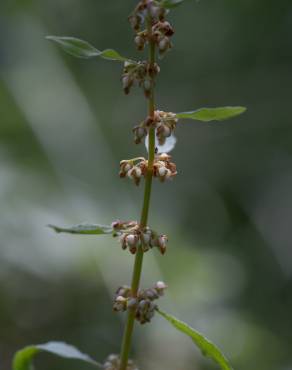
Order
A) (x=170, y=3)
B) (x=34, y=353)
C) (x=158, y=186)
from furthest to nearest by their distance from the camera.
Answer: (x=158, y=186) → (x=34, y=353) → (x=170, y=3)

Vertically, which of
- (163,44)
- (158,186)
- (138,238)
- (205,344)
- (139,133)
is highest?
(163,44)

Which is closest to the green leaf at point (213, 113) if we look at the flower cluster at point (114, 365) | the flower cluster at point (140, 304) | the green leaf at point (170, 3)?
the green leaf at point (170, 3)

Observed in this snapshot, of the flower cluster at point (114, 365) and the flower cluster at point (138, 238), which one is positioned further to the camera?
the flower cluster at point (114, 365)

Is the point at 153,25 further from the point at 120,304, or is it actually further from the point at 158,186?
the point at 158,186

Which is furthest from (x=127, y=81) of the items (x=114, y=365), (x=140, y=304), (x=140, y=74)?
(x=114, y=365)

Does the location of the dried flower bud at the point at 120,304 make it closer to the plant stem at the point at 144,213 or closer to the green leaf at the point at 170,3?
the plant stem at the point at 144,213

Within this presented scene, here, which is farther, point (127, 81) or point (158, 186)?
point (158, 186)

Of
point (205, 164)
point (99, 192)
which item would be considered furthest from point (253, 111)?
point (99, 192)
